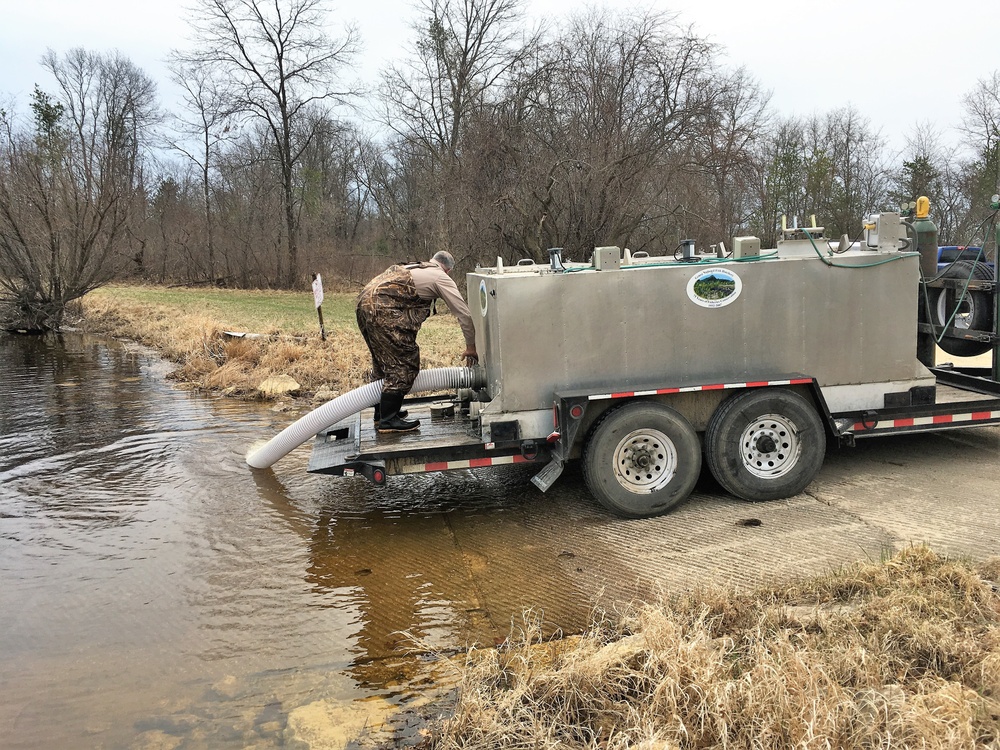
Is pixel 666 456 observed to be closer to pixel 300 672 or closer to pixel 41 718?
pixel 300 672

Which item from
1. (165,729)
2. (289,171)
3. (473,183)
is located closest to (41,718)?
(165,729)

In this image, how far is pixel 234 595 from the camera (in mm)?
5438

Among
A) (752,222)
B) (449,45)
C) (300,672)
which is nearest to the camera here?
(300,672)

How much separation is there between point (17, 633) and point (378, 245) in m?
43.9

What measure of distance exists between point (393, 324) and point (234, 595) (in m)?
2.55

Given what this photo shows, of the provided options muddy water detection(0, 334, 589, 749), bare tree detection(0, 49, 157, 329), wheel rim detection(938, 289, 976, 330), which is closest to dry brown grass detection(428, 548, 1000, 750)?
muddy water detection(0, 334, 589, 749)

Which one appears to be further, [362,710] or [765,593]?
Result: [765,593]

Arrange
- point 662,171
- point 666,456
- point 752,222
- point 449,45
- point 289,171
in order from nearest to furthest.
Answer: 1. point 666,456
2. point 662,171
3. point 752,222
4. point 449,45
5. point 289,171

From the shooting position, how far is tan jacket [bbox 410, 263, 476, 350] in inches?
263

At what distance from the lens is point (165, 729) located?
3.96 m

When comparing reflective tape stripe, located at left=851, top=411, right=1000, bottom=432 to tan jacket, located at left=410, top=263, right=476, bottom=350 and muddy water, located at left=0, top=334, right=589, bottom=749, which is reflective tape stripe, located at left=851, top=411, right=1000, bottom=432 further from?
tan jacket, located at left=410, top=263, right=476, bottom=350

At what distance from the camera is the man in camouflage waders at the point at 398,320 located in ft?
22.3

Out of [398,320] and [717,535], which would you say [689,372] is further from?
[398,320]

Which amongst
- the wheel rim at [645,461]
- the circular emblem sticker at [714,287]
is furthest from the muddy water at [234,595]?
the circular emblem sticker at [714,287]
